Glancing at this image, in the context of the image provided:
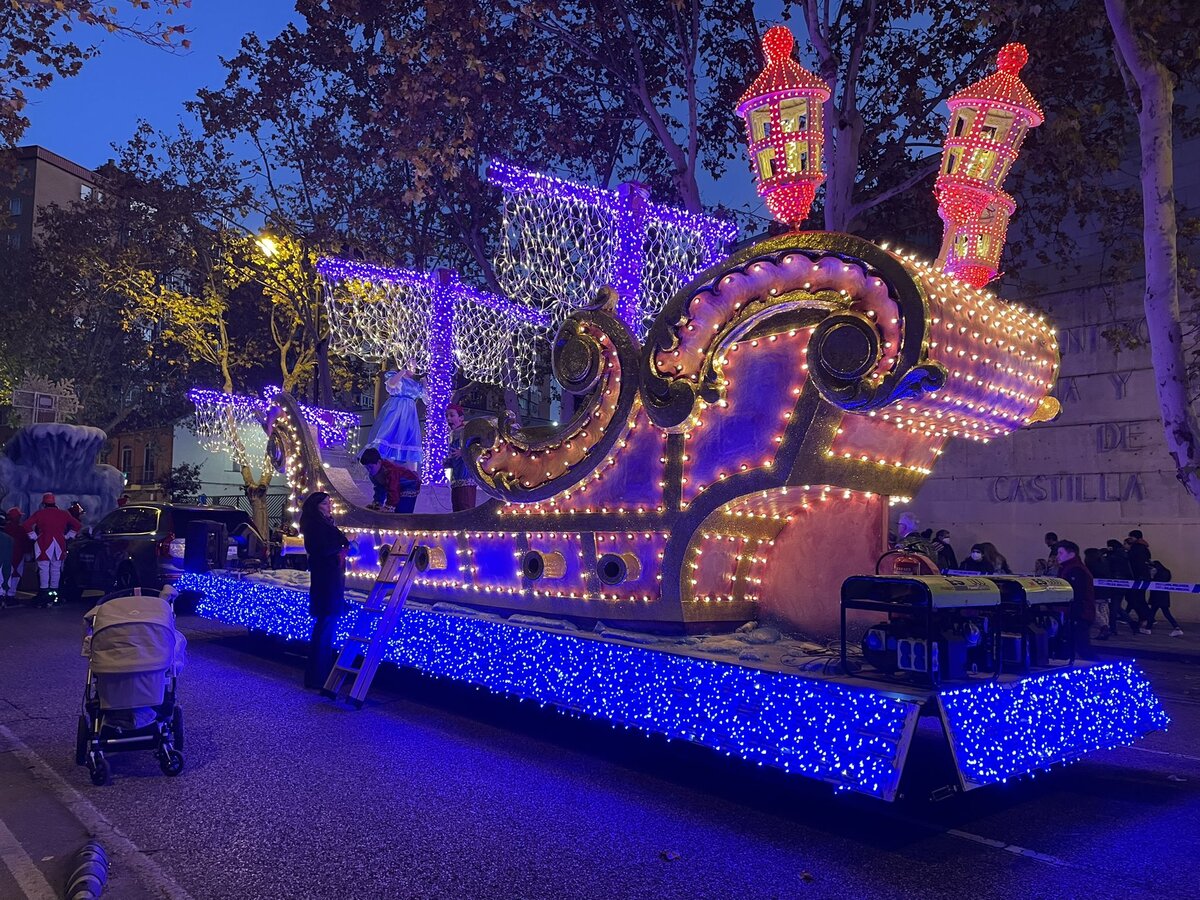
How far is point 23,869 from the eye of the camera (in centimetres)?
389

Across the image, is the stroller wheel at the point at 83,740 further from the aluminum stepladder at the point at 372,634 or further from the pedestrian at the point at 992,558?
the pedestrian at the point at 992,558

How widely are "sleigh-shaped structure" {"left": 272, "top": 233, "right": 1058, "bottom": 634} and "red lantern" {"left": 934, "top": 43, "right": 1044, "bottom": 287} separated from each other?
0.77 metres

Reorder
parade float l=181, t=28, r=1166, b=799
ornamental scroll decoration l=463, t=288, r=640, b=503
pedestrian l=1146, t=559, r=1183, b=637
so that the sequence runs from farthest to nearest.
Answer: pedestrian l=1146, t=559, r=1183, b=637
ornamental scroll decoration l=463, t=288, r=640, b=503
parade float l=181, t=28, r=1166, b=799

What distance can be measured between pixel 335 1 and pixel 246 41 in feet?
19.2

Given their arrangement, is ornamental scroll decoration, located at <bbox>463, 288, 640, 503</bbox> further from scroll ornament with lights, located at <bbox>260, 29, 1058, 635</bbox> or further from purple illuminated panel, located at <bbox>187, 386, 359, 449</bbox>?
purple illuminated panel, located at <bbox>187, 386, 359, 449</bbox>

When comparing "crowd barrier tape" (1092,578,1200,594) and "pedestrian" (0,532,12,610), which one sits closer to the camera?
"crowd barrier tape" (1092,578,1200,594)

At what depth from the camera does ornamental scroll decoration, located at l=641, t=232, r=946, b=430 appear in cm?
497

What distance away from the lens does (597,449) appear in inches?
274

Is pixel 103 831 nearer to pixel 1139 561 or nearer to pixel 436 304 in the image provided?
pixel 436 304

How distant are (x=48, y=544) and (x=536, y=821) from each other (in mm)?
13719

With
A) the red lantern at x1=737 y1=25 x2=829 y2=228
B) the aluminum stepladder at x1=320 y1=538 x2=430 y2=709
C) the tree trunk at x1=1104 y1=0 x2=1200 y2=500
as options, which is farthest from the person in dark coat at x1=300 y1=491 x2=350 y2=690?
the tree trunk at x1=1104 y1=0 x2=1200 y2=500

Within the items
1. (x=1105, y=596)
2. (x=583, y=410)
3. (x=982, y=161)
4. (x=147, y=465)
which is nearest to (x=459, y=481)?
(x=583, y=410)

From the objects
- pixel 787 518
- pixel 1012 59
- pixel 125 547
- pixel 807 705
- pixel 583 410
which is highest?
pixel 1012 59

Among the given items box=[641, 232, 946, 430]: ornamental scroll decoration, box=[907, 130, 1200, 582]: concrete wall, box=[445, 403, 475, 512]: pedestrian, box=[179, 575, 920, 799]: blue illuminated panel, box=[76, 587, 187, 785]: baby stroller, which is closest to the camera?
box=[179, 575, 920, 799]: blue illuminated panel
